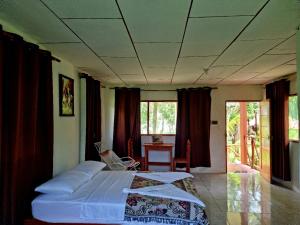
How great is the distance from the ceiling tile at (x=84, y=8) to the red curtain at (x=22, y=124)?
1.99ft

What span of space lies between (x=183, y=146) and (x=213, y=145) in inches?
33.7

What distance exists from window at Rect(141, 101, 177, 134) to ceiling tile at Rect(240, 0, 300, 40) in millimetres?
4309

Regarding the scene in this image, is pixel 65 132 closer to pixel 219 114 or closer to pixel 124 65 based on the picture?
pixel 124 65

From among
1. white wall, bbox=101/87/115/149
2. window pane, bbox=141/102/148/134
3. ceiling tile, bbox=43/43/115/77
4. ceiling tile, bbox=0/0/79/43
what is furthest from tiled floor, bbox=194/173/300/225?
ceiling tile, bbox=0/0/79/43

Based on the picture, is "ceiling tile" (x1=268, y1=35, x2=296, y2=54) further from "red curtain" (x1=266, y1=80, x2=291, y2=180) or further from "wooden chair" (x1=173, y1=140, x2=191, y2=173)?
"wooden chair" (x1=173, y1=140, x2=191, y2=173)

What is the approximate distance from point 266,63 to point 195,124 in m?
2.89

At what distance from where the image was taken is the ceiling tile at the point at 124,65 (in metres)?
3.78

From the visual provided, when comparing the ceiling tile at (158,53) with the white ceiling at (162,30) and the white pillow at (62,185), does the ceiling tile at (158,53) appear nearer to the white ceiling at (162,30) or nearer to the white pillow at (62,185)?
the white ceiling at (162,30)

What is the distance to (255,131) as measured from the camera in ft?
27.9

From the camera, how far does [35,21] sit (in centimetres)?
227

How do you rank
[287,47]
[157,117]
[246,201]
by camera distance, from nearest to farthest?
[287,47], [246,201], [157,117]

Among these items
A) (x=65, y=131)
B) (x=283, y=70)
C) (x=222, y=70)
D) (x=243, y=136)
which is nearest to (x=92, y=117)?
(x=65, y=131)

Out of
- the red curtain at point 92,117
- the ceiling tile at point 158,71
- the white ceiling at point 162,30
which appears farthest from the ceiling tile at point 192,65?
the red curtain at point 92,117

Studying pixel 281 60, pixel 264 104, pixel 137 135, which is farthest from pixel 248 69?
pixel 137 135
